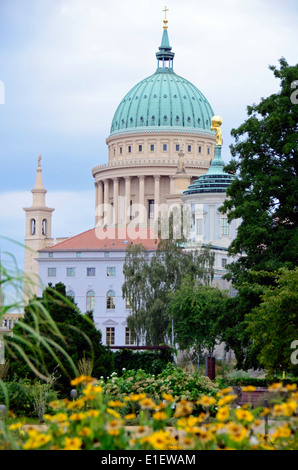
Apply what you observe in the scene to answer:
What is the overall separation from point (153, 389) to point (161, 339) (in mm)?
49520

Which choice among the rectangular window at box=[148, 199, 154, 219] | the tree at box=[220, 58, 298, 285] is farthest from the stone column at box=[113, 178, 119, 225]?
the tree at box=[220, 58, 298, 285]

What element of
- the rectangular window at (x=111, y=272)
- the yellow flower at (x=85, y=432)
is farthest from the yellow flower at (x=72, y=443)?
the rectangular window at (x=111, y=272)

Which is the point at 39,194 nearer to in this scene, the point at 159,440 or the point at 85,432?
the point at 85,432

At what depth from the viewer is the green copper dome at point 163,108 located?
148625mm

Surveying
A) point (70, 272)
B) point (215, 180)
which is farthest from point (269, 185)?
point (70, 272)

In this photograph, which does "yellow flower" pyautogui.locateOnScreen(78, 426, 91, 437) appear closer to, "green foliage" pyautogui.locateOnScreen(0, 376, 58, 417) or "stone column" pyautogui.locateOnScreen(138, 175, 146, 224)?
"green foliage" pyautogui.locateOnScreen(0, 376, 58, 417)

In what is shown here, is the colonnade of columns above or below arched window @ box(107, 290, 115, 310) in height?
above

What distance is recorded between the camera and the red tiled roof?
9912 centimetres

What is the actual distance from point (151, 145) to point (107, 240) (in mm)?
49014

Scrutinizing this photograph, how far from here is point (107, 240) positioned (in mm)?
102000

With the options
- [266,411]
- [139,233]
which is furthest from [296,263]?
[139,233]

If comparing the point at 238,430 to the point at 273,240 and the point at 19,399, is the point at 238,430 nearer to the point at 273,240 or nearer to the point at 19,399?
the point at 19,399

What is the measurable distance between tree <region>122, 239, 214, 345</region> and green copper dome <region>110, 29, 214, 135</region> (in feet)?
231

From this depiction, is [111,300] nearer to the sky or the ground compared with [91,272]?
nearer to the ground
